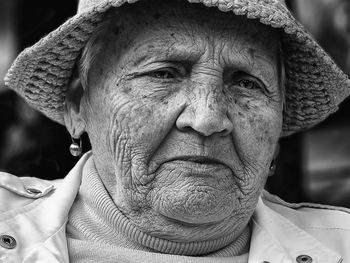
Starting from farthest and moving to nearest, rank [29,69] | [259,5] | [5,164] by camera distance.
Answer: [5,164] < [29,69] < [259,5]

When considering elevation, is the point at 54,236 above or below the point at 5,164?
above

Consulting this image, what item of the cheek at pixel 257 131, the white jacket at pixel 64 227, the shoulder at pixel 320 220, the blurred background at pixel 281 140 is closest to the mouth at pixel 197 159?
the cheek at pixel 257 131

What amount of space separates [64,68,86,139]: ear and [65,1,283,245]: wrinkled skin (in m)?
0.14

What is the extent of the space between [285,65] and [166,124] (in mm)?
595

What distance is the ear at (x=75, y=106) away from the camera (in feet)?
10.7

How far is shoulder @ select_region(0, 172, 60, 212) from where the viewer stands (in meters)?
3.20

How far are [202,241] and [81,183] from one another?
A: 1.70 ft

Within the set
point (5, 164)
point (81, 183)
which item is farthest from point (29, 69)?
point (5, 164)

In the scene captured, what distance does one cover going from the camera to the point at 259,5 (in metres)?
2.93

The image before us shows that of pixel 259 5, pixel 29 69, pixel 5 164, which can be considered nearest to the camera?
pixel 259 5

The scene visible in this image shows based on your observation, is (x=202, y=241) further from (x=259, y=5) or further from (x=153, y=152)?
(x=259, y=5)

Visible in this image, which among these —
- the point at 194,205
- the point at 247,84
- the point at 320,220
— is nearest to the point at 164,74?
the point at 247,84

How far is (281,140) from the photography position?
Answer: 190 inches

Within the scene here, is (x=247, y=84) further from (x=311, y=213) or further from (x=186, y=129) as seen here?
(x=311, y=213)
